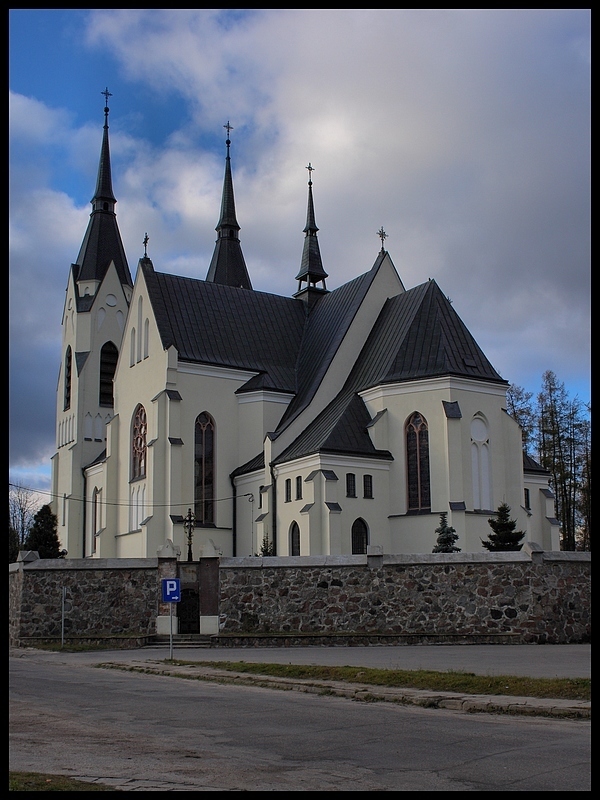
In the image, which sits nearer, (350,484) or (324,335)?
(350,484)

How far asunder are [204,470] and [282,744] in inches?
1433

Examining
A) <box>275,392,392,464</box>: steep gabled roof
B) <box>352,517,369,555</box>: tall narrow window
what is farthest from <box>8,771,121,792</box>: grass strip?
<box>352,517,369,555</box>: tall narrow window

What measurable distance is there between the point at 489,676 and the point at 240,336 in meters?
36.7

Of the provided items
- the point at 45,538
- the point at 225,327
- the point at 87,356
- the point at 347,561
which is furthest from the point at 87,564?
the point at 87,356

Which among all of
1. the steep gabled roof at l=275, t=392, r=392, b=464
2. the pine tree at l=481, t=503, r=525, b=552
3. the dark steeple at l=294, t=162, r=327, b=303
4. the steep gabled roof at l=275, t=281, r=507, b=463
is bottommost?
the pine tree at l=481, t=503, r=525, b=552

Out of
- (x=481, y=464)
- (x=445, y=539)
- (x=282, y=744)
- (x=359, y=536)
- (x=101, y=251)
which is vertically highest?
(x=101, y=251)

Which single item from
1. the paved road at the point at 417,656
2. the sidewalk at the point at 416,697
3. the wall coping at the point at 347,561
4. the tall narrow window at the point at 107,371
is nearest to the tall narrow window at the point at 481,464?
the wall coping at the point at 347,561

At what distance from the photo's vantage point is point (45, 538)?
53844 millimetres

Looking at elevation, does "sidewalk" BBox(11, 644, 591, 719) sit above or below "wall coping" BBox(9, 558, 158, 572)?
below

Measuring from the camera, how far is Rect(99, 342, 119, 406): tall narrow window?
6206 centimetres

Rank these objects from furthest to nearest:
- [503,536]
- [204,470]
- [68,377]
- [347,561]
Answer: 1. [68,377]
2. [204,470]
3. [503,536]
4. [347,561]

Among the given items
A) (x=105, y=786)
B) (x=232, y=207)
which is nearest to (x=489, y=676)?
(x=105, y=786)

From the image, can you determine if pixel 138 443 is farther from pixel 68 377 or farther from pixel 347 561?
pixel 347 561

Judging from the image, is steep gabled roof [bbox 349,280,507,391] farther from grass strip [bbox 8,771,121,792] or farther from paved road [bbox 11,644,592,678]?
grass strip [bbox 8,771,121,792]
